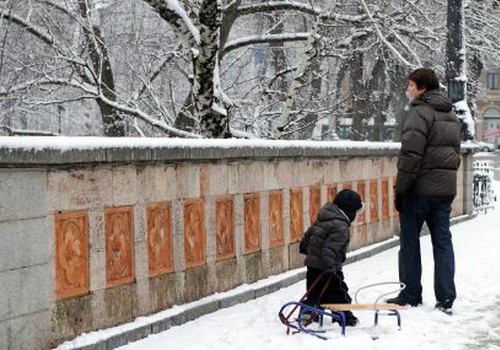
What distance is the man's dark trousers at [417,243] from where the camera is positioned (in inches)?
323

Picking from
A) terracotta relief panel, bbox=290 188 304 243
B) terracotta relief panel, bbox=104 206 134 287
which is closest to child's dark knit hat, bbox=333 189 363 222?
terracotta relief panel, bbox=104 206 134 287

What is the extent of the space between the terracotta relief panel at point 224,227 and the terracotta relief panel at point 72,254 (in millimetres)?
2041

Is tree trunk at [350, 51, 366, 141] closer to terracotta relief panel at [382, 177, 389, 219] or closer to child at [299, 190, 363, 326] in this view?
terracotta relief panel at [382, 177, 389, 219]

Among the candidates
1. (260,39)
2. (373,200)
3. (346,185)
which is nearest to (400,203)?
(346,185)

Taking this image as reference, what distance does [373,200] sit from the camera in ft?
43.3

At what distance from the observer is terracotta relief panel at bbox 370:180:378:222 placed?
1312 centimetres

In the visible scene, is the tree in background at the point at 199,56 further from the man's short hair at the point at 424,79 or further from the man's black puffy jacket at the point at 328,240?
the man's black puffy jacket at the point at 328,240

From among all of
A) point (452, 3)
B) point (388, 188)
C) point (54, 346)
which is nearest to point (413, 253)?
point (54, 346)

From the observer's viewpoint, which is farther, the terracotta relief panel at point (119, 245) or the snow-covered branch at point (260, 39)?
the snow-covered branch at point (260, 39)

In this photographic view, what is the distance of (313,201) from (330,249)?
3640mm

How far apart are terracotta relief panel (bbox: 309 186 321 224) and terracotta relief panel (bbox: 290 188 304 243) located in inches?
10.7

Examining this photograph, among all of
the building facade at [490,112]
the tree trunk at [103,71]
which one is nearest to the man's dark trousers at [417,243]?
the tree trunk at [103,71]

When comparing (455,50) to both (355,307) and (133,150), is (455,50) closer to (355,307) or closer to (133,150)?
(355,307)

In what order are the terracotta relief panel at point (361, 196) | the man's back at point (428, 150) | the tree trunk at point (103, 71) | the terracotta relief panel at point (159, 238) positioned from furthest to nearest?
the tree trunk at point (103, 71), the terracotta relief panel at point (361, 196), the man's back at point (428, 150), the terracotta relief panel at point (159, 238)
